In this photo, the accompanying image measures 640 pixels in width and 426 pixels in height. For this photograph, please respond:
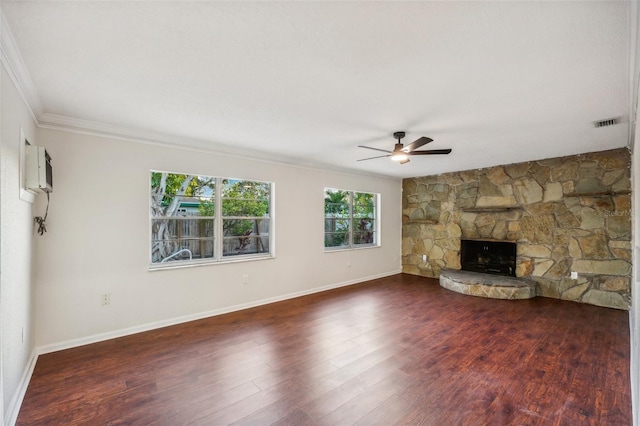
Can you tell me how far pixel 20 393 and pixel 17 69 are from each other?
2368 mm

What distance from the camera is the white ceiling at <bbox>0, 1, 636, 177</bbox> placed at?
4.87ft

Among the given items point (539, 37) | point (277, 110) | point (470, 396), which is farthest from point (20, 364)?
point (539, 37)

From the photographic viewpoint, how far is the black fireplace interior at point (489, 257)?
215 inches

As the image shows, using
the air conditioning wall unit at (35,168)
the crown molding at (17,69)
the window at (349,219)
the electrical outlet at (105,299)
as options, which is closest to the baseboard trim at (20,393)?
the electrical outlet at (105,299)

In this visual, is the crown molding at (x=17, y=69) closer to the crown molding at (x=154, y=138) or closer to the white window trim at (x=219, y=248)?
the crown molding at (x=154, y=138)

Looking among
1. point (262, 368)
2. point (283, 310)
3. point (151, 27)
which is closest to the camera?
point (151, 27)

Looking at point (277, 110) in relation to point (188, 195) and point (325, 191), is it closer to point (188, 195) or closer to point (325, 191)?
point (188, 195)

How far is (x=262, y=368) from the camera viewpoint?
261cm

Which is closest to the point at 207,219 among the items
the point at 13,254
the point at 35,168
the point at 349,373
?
the point at 35,168

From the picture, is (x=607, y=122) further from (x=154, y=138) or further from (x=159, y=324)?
(x=159, y=324)

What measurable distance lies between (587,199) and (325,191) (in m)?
4.35

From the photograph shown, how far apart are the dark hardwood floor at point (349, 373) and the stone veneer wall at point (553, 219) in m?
0.81

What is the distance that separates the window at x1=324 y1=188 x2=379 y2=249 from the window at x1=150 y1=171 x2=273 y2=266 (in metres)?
1.46

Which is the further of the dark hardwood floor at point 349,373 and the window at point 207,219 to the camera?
the window at point 207,219
